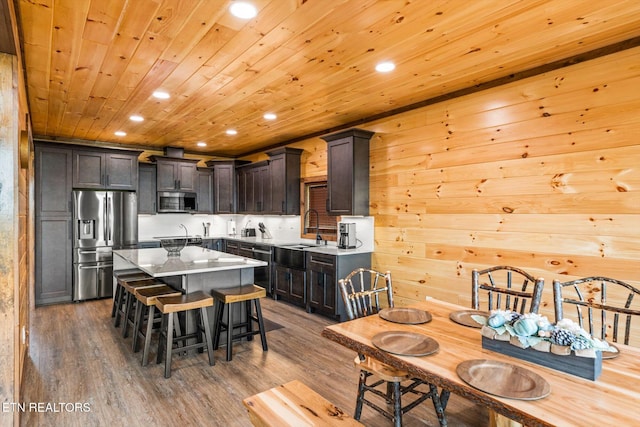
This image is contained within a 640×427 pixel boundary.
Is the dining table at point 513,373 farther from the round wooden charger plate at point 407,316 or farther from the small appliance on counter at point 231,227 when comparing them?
the small appliance on counter at point 231,227

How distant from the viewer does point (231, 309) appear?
3.49 metres

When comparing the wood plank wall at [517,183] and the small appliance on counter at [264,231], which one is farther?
the small appliance on counter at [264,231]

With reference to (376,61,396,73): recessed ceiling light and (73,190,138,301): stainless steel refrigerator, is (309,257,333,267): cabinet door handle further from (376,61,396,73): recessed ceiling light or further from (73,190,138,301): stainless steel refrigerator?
(73,190,138,301): stainless steel refrigerator

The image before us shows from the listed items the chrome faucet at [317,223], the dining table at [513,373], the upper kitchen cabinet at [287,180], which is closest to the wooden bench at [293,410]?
the dining table at [513,373]

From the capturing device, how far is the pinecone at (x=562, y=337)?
1.45m

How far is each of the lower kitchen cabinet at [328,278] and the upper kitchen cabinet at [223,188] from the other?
3.07m

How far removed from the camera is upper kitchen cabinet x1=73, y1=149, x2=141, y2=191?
5.70m

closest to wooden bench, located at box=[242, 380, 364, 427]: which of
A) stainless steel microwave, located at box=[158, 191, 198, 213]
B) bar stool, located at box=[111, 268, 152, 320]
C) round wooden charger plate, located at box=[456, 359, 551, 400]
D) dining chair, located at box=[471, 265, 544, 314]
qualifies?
round wooden charger plate, located at box=[456, 359, 551, 400]

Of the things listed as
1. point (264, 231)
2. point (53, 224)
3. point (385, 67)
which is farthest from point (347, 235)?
point (53, 224)

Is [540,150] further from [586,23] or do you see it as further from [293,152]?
[293,152]

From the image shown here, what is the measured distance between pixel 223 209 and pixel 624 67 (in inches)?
255

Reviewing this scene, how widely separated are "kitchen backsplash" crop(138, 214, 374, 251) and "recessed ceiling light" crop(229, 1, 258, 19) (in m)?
3.75

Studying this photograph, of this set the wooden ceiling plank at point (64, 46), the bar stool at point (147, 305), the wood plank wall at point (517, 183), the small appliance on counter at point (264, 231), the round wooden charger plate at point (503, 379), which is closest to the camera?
the round wooden charger plate at point (503, 379)

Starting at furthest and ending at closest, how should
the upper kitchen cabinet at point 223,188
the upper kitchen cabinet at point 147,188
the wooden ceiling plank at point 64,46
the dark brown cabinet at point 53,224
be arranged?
the upper kitchen cabinet at point 223,188
the upper kitchen cabinet at point 147,188
the dark brown cabinet at point 53,224
the wooden ceiling plank at point 64,46
